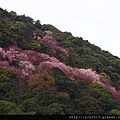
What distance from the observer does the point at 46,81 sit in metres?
25.5

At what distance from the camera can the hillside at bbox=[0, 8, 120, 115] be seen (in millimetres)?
22641

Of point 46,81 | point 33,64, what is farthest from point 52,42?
point 46,81

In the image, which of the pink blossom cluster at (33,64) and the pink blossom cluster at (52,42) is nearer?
the pink blossom cluster at (33,64)

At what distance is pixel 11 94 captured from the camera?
23969 millimetres

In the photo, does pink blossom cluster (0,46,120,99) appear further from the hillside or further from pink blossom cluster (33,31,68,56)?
pink blossom cluster (33,31,68,56)

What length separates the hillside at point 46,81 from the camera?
891 inches

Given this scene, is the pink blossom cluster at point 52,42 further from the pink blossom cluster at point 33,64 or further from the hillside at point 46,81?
the pink blossom cluster at point 33,64

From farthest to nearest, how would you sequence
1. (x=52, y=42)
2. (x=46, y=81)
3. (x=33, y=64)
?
(x=52, y=42) < (x=33, y=64) < (x=46, y=81)

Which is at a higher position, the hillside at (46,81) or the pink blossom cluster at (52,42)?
the pink blossom cluster at (52,42)

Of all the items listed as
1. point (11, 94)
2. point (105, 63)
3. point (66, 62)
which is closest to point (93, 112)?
point (11, 94)

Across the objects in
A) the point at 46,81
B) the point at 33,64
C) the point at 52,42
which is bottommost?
the point at 46,81

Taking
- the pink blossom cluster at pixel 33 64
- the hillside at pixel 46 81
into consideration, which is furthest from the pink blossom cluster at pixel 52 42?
the pink blossom cluster at pixel 33 64

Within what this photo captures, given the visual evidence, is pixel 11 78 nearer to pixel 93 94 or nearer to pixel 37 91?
pixel 37 91

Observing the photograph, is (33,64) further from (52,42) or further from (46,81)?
(52,42)
